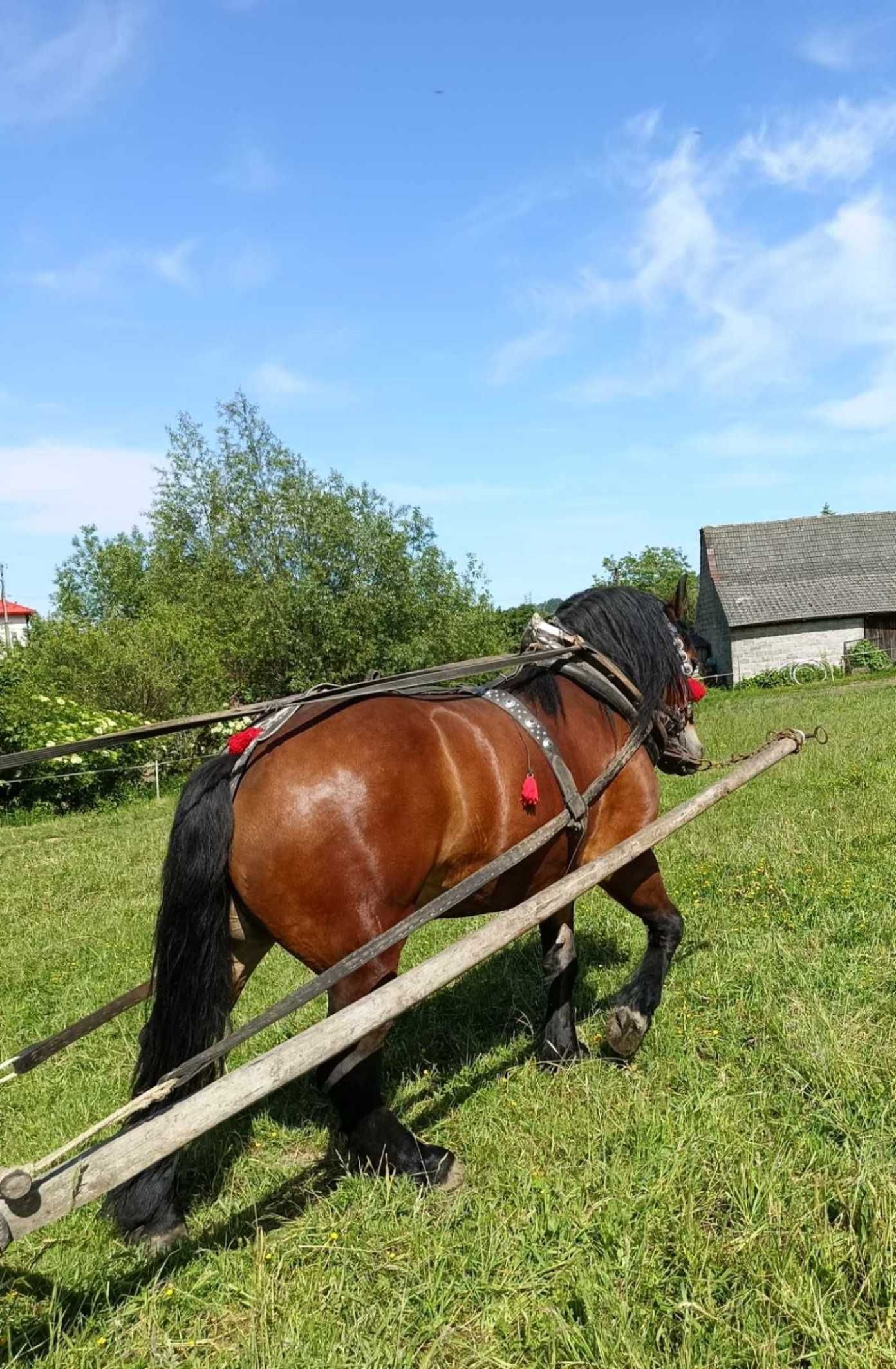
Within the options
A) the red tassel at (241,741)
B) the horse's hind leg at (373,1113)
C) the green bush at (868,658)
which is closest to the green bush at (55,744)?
the red tassel at (241,741)

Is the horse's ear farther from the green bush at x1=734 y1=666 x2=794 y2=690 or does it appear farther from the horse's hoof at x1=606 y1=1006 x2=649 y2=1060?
the green bush at x1=734 y1=666 x2=794 y2=690

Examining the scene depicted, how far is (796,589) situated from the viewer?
106 feet

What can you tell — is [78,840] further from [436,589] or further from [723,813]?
[436,589]

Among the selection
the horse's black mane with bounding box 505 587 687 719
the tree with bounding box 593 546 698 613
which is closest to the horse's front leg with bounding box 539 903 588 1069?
the horse's black mane with bounding box 505 587 687 719

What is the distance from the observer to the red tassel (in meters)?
2.88

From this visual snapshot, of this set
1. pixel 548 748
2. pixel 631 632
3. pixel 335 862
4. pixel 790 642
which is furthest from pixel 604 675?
pixel 790 642

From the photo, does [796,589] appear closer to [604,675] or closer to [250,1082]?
[604,675]

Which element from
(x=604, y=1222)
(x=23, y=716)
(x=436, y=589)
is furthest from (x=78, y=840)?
(x=436, y=589)

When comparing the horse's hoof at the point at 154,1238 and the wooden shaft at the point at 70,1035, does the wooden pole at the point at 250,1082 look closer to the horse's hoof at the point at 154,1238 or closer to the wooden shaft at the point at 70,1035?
the wooden shaft at the point at 70,1035

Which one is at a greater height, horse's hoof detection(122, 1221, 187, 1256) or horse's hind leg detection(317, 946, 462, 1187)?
horse's hind leg detection(317, 946, 462, 1187)

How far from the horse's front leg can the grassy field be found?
0.51ft

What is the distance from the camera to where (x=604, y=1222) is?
2.32 m

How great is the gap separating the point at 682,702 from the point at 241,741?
216 centimetres

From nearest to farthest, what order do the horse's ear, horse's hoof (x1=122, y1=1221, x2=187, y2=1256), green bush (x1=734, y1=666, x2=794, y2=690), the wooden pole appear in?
the wooden pole
horse's hoof (x1=122, y1=1221, x2=187, y2=1256)
the horse's ear
green bush (x1=734, y1=666, x2=794, y2=690)
